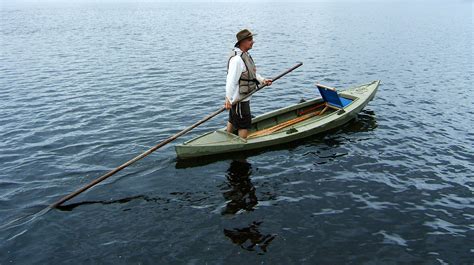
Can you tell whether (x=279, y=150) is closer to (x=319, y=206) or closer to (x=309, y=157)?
(x=309, y=157)

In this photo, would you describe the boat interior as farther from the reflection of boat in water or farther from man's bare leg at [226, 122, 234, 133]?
the reflection of boat in water

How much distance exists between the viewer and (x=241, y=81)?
1155 cm

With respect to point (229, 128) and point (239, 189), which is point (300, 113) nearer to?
point (229, 128)

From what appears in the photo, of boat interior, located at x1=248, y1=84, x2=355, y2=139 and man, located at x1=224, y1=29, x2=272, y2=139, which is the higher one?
man, located at x1=224, y1=29, x2=272, y2=139

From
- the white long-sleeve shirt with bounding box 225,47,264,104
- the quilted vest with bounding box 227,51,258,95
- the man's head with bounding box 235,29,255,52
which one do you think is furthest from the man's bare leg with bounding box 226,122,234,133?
the man's head with bounding box 235,29,255,52

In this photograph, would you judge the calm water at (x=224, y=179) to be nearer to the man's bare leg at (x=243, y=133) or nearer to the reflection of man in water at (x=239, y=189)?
the reflection of man in water at (x=239, y=189)

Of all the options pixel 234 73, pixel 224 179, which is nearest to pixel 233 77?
pixel 234 73

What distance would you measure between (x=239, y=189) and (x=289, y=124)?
4535 mm

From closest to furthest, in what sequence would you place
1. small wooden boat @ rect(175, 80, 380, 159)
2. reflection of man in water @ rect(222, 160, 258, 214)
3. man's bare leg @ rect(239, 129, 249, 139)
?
reflection of man in water @ rect(222, 160, 258, 214)
small wooden boat @ rect(175, 80, 380, 159)
man's bare leg @ rect(239, 129, 249, 139)

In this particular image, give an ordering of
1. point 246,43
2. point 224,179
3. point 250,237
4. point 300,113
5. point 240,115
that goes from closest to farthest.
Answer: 1. point 250,237
2. point 246,43
3. point 224,179
4. point 240,115
5. point 300,113

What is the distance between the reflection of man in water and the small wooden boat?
30.4 inches

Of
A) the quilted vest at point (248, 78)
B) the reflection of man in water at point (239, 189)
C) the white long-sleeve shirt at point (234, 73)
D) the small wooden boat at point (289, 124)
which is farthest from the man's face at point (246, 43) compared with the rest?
the reflection of man in water at point (239, 189)

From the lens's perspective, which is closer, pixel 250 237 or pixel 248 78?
pixel 250 237

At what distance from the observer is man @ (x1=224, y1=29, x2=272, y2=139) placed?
35.7 ft
